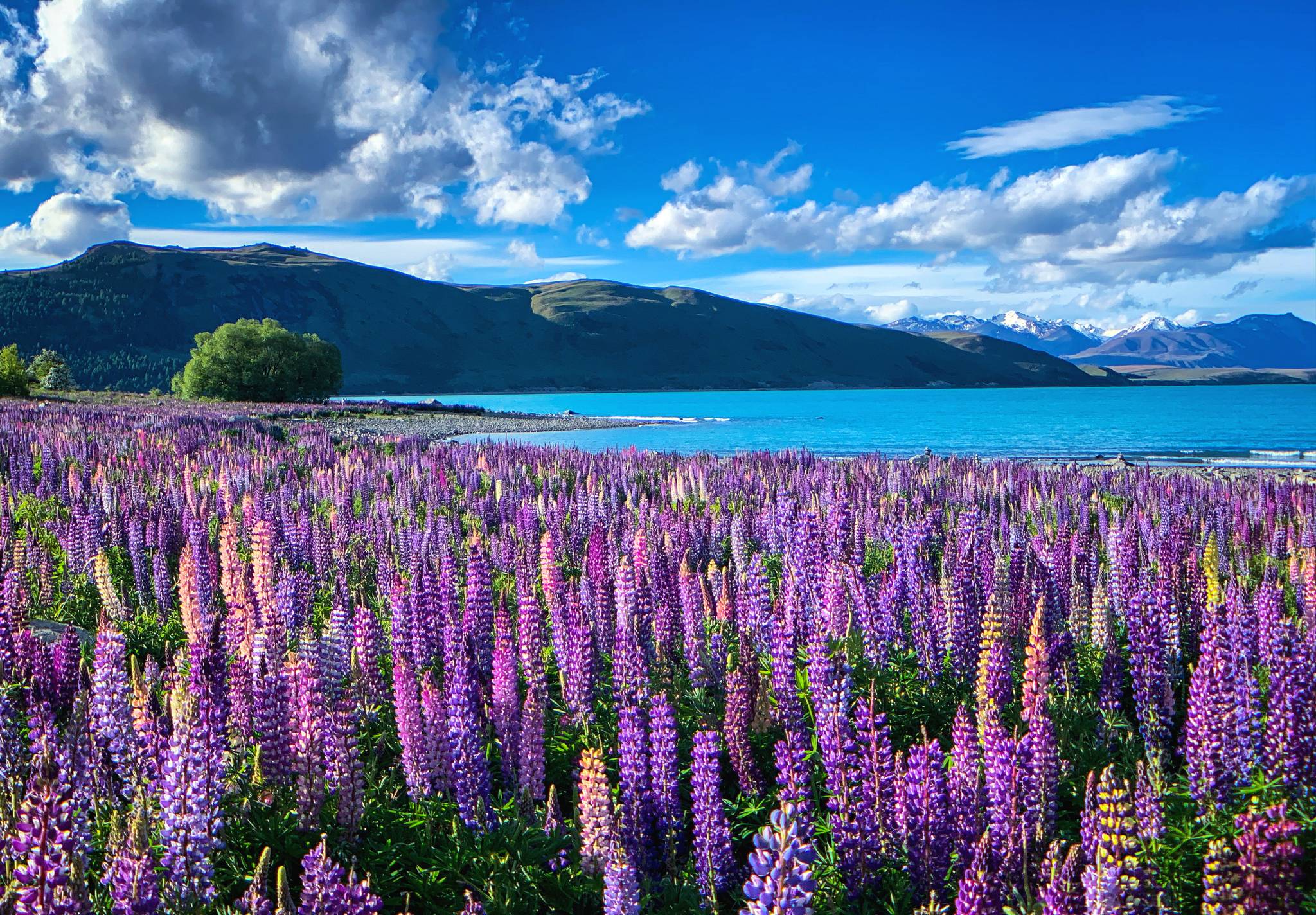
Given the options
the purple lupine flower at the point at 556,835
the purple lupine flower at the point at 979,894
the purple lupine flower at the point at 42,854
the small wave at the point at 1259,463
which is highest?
the purple lupine flower at the point at 42,854

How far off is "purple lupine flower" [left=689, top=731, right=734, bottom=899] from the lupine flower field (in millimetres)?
16

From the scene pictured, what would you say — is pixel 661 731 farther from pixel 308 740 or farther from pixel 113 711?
pixel 113 711

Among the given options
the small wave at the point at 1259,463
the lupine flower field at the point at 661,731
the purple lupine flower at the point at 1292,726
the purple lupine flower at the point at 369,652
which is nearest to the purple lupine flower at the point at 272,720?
the lupine flower field at the point at 661,731

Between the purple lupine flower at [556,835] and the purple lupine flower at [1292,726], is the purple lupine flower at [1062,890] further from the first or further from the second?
the purple lupine flower at [1292,726]

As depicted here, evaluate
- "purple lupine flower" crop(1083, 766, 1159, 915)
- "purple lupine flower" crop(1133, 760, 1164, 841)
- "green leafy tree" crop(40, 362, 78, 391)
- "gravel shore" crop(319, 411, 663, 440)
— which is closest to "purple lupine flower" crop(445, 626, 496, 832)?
"purple lupine flower" crop(1083, 766, 1159, 915)

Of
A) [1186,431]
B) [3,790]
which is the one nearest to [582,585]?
[3,790]

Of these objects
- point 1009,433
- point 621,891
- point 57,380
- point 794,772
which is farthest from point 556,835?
point 57,380

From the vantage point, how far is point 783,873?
225cm

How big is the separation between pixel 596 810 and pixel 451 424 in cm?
6046

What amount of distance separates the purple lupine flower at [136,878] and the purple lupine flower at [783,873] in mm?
1942

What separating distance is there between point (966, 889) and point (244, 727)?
352 centimetres

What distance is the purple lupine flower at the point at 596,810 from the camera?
3.43 meters

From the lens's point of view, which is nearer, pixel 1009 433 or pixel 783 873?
pixel 783 873

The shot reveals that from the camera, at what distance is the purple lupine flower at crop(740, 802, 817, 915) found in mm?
2230
